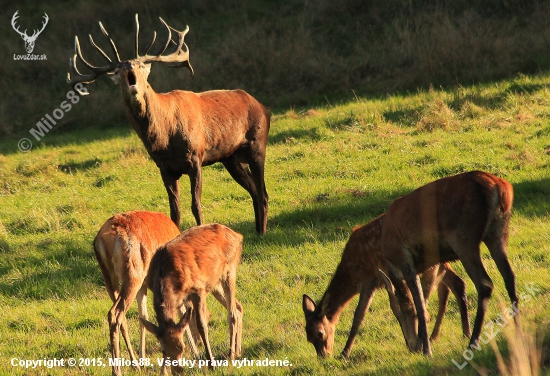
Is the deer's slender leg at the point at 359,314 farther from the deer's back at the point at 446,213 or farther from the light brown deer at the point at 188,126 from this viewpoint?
the light brown deer at the point at 188,126

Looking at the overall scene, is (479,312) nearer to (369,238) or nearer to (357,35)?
(369,238)

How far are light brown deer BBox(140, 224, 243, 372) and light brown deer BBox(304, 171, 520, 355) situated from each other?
0.89 m

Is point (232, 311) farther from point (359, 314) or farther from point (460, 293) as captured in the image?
point (460, 293)

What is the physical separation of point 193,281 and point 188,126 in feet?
13.0

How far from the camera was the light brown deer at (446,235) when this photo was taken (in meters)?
6.62

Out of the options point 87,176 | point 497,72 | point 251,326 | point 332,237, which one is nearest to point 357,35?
point 497,72

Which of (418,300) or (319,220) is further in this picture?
(319,220)

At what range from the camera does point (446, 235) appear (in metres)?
6.80

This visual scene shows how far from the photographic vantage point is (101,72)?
33.9ft

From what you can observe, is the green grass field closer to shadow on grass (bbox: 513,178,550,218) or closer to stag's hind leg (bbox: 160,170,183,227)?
shadow on grass (bbox: 513,178,550,218)

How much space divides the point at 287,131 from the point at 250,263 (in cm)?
680

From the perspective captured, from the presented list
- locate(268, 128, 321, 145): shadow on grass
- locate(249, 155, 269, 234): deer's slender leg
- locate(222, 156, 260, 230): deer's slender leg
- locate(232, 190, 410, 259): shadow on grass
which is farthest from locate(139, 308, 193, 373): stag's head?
locate(268, 128, 321, 145): shadow on grass

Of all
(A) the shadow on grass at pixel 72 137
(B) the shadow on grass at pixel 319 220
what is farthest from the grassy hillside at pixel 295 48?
(B) the shadow on grass at pixel 319 220

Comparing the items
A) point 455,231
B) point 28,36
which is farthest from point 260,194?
point 28,36
